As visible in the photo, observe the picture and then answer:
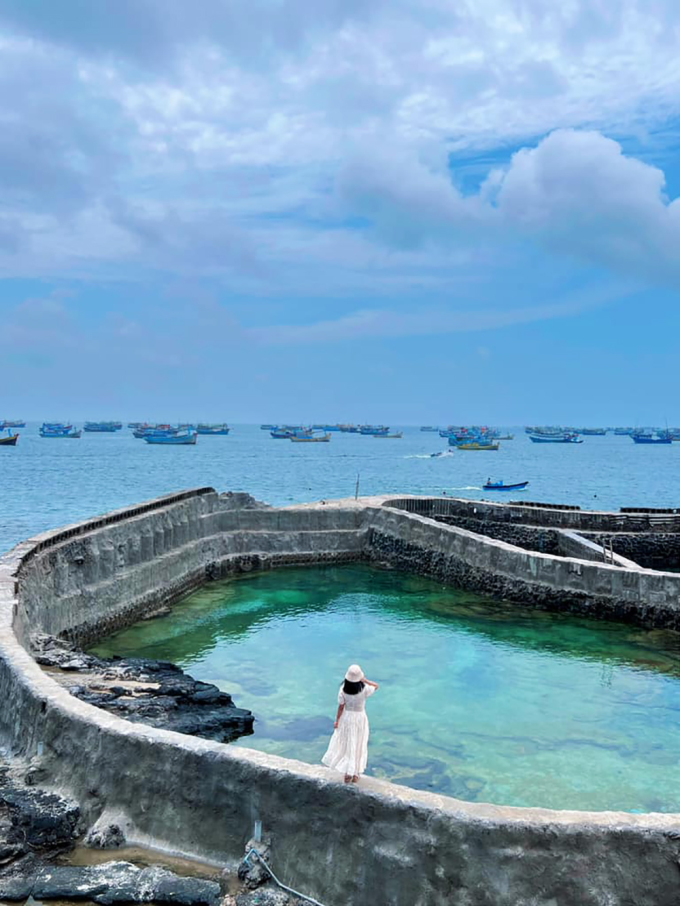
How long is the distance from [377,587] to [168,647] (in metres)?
8.70

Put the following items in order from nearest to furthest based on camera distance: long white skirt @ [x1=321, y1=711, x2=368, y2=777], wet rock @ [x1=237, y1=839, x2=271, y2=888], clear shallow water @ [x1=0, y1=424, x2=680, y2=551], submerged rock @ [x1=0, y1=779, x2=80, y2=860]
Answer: wet rock @ [x1=237, y1=839, x2=271, y2=888], long white skirt @ [x1=321, y1=711, x2=368, y2=777], submerged rock @ [x1=0, y1=779, x2=80, y2=860], clear shallow water @ [x1=0, y1=424, x2=680, y2=551]

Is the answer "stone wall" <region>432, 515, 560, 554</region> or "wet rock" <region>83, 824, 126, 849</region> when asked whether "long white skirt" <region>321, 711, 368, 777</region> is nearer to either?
"wet rock" <region>83, 824, 126, 849</region>

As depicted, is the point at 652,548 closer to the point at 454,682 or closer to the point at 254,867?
the point at 454,682

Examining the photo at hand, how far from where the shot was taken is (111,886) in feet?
23.6

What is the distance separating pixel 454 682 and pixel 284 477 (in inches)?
3202

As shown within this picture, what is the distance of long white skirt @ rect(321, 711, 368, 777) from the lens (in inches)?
295

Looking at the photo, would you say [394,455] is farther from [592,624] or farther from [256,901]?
[256,901]

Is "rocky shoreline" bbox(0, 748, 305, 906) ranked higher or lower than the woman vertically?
lower

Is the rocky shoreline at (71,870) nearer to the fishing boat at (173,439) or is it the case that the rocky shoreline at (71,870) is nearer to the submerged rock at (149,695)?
the submerged rock at (149,695)

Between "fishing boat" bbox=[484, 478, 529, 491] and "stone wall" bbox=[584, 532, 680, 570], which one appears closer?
"stone wall" bbox=[584, 532, 680, 570]

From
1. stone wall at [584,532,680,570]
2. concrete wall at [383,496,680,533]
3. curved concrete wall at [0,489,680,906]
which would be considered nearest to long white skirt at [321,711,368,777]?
curved concrete wall at [0,489,680,906]

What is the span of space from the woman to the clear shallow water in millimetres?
37683

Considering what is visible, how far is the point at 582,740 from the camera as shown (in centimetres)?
1324

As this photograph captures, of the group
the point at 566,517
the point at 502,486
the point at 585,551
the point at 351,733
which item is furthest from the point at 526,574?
the point at 502,486
